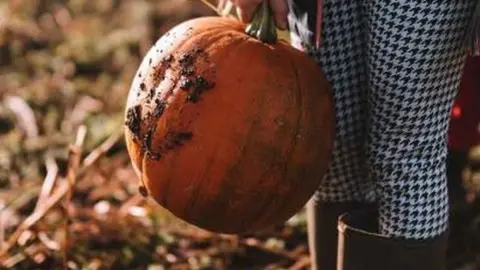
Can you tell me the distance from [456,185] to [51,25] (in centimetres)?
232

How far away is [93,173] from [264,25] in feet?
4.83

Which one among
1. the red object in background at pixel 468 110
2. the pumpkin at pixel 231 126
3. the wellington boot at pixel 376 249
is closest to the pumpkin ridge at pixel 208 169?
the pumpkin at pixel 231 126

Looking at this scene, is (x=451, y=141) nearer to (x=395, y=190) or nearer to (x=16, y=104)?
(x=395, y=190)

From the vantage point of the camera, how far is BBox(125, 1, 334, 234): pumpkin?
2.03m

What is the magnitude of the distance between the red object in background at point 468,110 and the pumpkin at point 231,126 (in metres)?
0.52

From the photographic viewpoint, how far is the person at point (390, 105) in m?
1.95

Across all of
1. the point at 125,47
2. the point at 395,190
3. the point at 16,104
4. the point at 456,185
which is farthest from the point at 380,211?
the point at 125,47

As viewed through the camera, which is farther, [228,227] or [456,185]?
[456,185]

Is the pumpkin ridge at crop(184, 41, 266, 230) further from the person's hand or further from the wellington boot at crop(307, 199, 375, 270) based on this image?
the wellington boot at crop(307, 199, 375, 270)

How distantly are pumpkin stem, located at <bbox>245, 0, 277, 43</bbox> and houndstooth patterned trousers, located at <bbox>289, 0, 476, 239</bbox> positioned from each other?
6 cm

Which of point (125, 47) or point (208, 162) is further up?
point (208, 162)

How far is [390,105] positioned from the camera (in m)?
2.00

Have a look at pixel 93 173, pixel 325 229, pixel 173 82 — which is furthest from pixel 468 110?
pixel 93 173

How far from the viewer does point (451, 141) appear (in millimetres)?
2596
